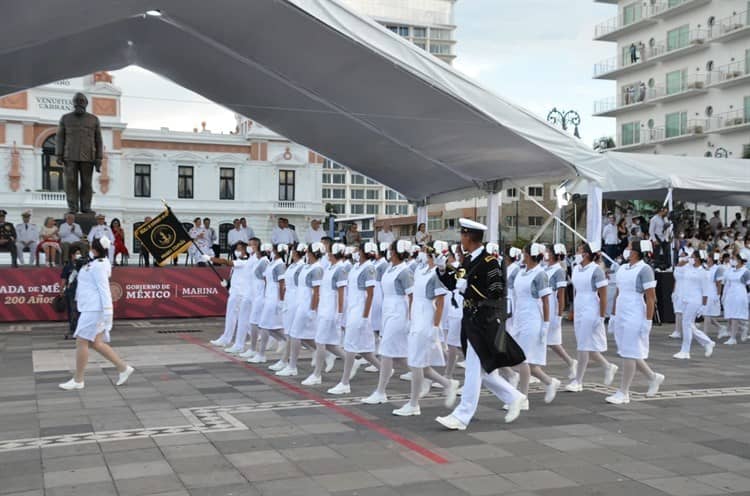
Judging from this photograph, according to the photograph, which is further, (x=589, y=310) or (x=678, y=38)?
(x=678, y=38)

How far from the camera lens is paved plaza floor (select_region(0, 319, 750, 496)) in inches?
230

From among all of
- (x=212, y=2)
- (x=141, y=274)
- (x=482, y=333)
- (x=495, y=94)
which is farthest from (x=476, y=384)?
(x=141, y=274)

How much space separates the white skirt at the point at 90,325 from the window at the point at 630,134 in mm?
55504

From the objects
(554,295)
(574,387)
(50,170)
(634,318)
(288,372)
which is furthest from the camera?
(50,170)

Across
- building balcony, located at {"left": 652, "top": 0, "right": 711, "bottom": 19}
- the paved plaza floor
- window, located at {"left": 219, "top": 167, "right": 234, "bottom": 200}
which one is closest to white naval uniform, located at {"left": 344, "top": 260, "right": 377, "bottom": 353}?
the paved plaza floor

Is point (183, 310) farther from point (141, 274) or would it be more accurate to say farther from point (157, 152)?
point (157, 152)

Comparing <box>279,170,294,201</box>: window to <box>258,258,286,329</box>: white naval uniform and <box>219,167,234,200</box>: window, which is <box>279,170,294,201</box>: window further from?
<box>258,258,286,329</box>: white naval uniform

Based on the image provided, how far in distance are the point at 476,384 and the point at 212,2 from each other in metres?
9.68

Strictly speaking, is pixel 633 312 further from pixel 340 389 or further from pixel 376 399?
pixel 340 389

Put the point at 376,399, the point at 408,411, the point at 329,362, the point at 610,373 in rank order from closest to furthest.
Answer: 1. the point at 408,411
2. the point at 376,399
3. the point at 610,373
4. the point at 329,362

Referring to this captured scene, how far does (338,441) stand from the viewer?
716 cm

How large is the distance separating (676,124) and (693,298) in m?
44.4

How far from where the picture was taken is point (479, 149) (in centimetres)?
1733

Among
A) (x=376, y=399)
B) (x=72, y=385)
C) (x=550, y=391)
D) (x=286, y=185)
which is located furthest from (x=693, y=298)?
(x=286, y=185)
